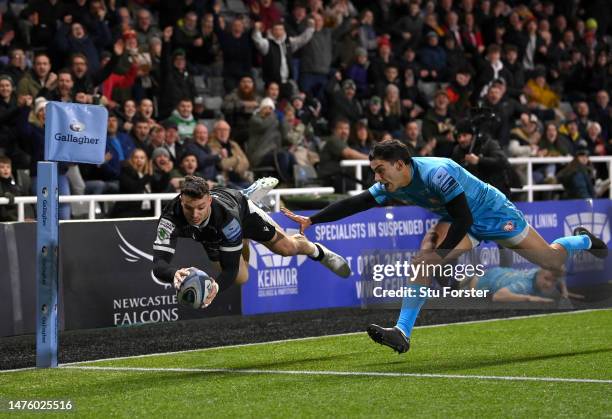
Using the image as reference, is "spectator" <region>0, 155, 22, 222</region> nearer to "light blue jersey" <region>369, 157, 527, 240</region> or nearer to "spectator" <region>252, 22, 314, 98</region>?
"light blue jersey" <region>369, 157, 527, 240</region>

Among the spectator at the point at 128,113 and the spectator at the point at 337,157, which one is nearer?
the spectator at the point at 128,113

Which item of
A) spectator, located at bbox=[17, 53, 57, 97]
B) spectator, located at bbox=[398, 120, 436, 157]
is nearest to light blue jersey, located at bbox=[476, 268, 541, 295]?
spectator, located at bbox=[398, 120, 436, 157]

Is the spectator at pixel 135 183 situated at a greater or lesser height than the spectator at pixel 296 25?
lesser

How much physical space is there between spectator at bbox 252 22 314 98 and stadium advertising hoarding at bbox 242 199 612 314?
162 inches

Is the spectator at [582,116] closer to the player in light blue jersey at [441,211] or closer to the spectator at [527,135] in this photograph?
the spectator at [527,135]

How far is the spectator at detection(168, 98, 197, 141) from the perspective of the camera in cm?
1739

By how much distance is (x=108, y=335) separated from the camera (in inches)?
519

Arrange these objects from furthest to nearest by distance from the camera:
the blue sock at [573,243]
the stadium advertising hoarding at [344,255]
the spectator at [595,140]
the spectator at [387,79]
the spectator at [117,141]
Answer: the spectator at [595,140], the spectator at [387,79], the spectator at [117,141], the stadium advertising hoarding at [344,255], the blue sock at [573,243]

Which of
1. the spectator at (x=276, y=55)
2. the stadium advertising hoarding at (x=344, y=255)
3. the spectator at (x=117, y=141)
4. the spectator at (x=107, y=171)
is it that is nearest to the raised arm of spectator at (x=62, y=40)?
the spectator at (x=117, y=141)

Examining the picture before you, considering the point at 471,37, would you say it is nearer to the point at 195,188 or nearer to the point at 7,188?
the point at 7,188

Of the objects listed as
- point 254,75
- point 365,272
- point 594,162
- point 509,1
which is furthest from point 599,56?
point 365,272

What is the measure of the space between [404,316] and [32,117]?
679 cm

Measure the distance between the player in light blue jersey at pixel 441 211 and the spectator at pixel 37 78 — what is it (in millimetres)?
6196

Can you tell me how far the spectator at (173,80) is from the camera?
1783 cm
